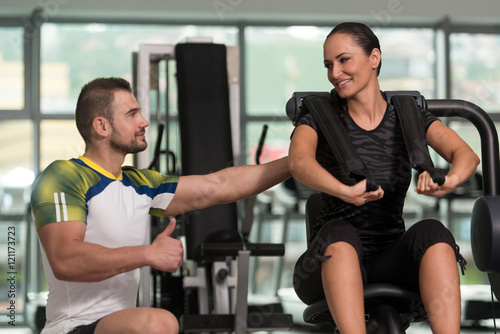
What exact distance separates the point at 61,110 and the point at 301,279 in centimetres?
537

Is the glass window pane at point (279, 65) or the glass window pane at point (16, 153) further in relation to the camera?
the glass window pane at point (279, 65)

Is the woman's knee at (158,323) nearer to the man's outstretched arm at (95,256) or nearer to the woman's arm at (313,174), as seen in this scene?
the man's outstretched arm at (95,256)

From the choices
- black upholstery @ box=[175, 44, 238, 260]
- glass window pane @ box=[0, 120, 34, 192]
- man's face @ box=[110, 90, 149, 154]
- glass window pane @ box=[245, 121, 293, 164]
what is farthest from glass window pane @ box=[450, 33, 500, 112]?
man's face @ box=[110, 90, 149, 154]

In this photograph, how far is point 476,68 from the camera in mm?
7000

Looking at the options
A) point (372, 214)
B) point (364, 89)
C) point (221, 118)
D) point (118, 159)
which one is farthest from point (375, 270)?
point (221, 118)

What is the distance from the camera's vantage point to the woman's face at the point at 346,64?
1608 millimetres

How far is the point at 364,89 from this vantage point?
1.67 meters

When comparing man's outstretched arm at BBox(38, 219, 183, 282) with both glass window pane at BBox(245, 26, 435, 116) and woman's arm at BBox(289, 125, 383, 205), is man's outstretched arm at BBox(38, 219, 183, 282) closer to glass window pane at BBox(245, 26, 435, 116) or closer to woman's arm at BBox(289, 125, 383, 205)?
woman's arm at BBox(289, 125, 383, 205)

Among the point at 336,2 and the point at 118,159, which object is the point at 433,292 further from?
the point at 336,2

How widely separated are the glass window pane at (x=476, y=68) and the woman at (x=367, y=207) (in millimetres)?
5511

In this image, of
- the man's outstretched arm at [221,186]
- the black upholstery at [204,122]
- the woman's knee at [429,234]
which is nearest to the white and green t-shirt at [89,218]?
the man's outstretched arm at [221,186]

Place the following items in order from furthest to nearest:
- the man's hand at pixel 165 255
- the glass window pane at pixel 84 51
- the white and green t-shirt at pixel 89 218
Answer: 1. the glass window pane at pixel 84 51
2. the white and green t-shirt at pixel 89 218
3. the man's hand at pixel 165 255

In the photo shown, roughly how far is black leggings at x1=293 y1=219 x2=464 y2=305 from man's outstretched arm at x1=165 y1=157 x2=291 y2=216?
1.44 feet

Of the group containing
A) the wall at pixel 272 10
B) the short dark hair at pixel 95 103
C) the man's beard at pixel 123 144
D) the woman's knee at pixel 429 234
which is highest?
the wall at pixel 272 10
